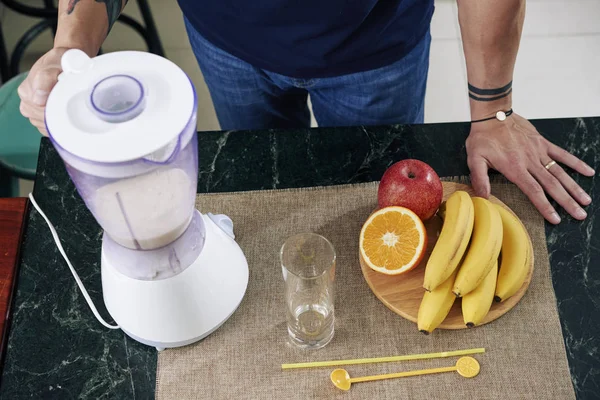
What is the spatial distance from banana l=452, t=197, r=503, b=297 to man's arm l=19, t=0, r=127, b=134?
705 mm

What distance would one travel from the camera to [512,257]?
1.12m

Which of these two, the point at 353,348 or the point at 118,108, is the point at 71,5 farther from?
the point at 353,348

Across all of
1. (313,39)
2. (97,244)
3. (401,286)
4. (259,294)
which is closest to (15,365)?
(97,244)

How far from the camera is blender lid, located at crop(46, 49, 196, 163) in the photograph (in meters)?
0.78

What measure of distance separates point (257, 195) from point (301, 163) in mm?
110

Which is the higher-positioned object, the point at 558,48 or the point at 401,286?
the point at 401,286

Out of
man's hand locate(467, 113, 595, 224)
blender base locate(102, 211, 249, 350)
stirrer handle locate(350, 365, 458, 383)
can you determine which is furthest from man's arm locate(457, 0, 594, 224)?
blender base locate(102, 211, 249, 350)

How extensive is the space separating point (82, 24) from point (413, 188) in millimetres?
640

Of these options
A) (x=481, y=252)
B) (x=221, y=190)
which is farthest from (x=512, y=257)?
(x=221, y=190)

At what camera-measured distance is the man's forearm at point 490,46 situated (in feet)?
3.99

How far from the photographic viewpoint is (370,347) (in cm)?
108

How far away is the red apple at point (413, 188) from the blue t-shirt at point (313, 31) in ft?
0.95

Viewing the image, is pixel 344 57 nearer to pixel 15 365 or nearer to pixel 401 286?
pixel 401 286

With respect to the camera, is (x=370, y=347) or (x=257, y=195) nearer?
(x=370, y=347)
